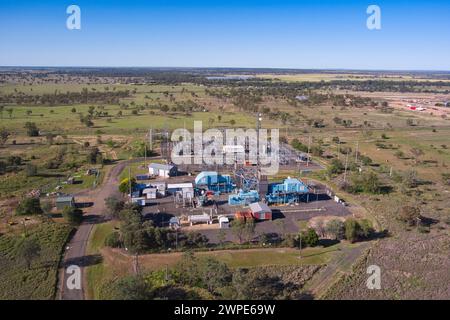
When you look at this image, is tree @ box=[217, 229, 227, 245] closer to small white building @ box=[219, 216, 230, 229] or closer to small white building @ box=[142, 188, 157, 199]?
small white building @ box=[219, 216, 230, 229]

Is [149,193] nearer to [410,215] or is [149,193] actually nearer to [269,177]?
[269,177]

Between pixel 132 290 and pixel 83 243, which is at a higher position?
pixel 132 290

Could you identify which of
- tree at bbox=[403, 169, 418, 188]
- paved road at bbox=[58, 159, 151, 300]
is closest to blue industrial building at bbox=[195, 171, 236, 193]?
paved road at bbox=[58, 159, 151, 300]

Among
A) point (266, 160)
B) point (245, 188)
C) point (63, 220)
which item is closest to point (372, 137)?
point (266, 160)

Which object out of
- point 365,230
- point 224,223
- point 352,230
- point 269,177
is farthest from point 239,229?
point 269,177

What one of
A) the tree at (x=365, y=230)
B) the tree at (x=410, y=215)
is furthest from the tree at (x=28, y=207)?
the tree at (x=410, y=215)

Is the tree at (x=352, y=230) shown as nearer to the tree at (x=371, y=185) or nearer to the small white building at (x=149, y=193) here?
the tree at (x=371, y=185)

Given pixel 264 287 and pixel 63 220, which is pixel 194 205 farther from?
pixel 264 287
